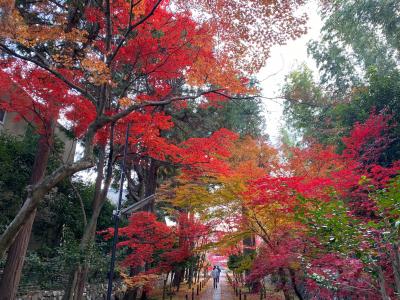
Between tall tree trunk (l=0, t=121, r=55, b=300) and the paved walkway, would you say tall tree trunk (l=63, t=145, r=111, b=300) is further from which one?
the paved walkway

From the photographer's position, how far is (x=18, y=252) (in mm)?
9609

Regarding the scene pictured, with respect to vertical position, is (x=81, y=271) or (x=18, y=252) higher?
(x=18, y=252)

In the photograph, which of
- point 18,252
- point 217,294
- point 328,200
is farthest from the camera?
point 217,294

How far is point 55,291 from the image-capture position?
38.3 feet

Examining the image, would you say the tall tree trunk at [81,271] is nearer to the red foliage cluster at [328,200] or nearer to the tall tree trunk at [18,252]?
the tall tree trunk at [18,252]

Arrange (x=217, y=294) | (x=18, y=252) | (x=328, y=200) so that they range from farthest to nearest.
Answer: (x=217, y=294) < (x=18, y=252) < (x=328, y=200)

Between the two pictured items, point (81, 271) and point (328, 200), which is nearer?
point (328, 200)

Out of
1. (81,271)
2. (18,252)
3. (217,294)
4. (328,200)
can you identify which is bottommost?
(217,294)

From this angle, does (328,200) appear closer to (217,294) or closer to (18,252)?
(18,252)

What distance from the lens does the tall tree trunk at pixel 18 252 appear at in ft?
30.2

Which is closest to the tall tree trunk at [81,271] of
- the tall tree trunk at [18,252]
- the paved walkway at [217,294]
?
the tall tree trunk at [18,252]

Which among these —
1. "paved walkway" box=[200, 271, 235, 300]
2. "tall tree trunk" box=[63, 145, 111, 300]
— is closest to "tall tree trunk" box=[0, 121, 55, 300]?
"tall tree trunk" box=[63, 145, 111, 300]

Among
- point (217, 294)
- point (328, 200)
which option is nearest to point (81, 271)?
point (328, 200)

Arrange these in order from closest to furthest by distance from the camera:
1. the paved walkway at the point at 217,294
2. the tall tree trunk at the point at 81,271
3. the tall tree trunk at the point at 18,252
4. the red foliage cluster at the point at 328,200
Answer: the red foliage cluster at the point at 328,200 < the tall tree trunk at the point at 81,271 < the tall tree trunk at the point at 18,252 < the paved walkway at the point at 217,294
